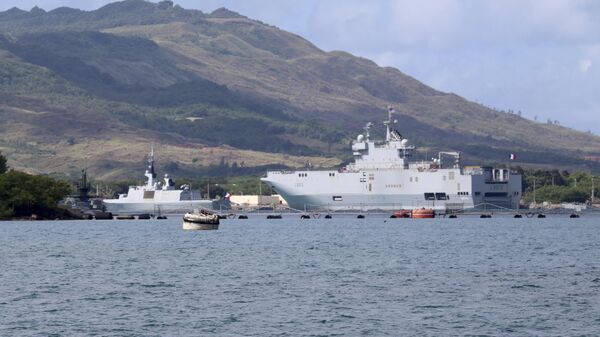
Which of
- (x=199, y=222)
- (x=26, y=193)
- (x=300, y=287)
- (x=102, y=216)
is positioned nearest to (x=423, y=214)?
(x=102, y=216)

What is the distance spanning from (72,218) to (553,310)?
123 metres

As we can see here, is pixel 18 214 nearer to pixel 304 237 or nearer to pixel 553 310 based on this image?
pixel 304 237

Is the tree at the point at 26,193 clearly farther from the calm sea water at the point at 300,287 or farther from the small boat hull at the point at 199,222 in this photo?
the calm sea water at the point at 300,287

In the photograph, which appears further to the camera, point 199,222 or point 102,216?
point 102,216

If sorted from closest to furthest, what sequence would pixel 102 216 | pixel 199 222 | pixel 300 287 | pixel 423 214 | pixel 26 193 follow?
pixel 300 287
pixel 199 222
pixel 26 193
pixel 423 214
pixel 102 216

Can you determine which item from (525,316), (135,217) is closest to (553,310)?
(525,316)

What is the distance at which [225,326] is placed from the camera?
Answer: 52.6 m

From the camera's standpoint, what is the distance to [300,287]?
66.7m

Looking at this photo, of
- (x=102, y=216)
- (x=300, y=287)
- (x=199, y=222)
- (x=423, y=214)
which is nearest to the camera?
(x=300, y=287)

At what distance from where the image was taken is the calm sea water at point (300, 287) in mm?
52750

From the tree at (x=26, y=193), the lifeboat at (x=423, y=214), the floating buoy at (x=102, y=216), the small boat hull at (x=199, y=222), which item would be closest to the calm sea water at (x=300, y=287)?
the small boat hull at (x=199, y=222)

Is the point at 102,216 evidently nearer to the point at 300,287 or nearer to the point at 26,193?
the point at 26,193

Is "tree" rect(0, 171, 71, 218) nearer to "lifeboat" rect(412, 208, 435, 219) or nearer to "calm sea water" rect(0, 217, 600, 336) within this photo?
"calm sea water" rect(0, 217, 600, 336)

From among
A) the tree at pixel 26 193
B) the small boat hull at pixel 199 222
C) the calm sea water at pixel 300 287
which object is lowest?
the calm sea water at pixel 300 287
